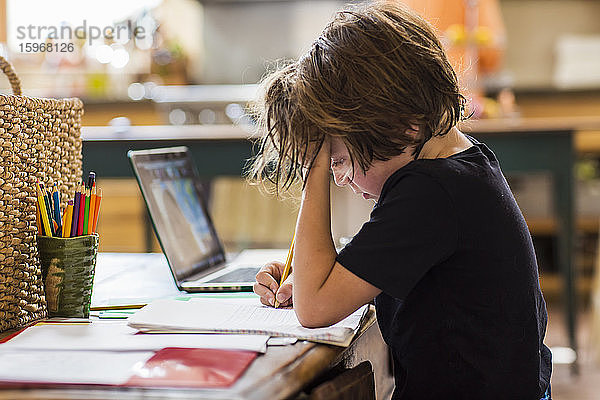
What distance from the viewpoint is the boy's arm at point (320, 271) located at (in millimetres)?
899

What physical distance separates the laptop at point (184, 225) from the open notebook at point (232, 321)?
17cm

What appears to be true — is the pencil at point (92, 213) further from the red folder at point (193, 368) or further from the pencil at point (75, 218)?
the red folder at point (193, 368)

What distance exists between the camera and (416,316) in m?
0.93

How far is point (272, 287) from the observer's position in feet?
3.53

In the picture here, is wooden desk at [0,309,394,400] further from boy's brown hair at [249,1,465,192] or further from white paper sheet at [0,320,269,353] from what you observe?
boy's brown hair at [249,1,465,192]

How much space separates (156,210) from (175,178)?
0.13m

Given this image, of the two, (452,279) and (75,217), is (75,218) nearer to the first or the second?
(75,217)

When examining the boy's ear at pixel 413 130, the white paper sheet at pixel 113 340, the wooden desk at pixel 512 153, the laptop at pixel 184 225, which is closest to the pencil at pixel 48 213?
the white paper sheet at pixel 113 340

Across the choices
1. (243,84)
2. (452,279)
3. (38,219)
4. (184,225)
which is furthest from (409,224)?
(243,84)

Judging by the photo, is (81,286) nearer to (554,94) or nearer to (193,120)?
(193,120)

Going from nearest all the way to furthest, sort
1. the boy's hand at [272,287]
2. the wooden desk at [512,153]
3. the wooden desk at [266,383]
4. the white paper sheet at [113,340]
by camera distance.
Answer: the wooden desk at [266,383] < the white paper sheet at [113,340] < the boy's hand at [272,287] < the wooden desk at [512,153]

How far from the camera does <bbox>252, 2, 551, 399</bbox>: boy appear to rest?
0.89 metres

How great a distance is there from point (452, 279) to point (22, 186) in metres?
0.52

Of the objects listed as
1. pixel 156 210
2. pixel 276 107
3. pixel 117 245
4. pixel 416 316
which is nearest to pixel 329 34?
pixel 276 107
